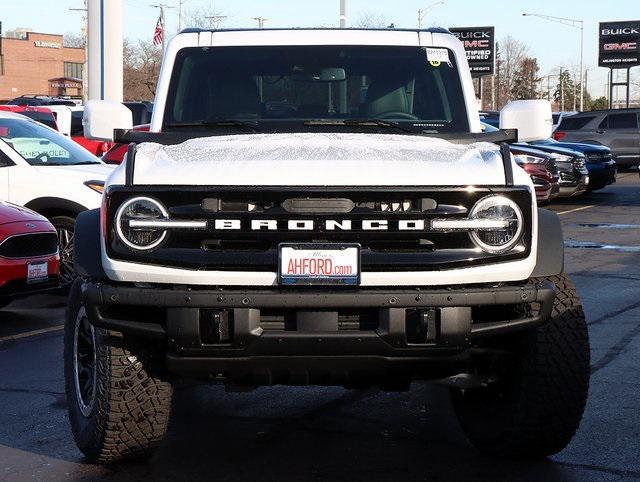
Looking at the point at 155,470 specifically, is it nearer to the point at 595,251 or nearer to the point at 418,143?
the point at 418,143

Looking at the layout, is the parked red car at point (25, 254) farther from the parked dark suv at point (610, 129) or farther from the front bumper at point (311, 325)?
the parked dark suv at point (610, 129)

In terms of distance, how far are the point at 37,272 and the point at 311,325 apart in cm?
563

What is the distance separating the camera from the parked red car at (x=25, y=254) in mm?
9562

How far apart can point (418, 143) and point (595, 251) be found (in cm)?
1028

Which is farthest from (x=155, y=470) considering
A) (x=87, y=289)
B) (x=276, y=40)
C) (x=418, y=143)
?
(x=276, y=40)

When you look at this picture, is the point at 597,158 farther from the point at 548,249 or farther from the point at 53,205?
the point at 548,249

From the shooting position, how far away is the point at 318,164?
15.9 feet

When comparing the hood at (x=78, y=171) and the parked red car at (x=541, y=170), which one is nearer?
the hood at (x=78, y=171)

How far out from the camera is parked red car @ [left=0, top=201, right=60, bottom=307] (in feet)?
31.4

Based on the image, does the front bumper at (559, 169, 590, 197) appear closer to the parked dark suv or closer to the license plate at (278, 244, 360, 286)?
the parked dark suv

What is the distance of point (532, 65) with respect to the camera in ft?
409

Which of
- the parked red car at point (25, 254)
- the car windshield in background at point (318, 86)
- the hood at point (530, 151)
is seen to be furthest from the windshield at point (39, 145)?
the hood at point (530, 151)

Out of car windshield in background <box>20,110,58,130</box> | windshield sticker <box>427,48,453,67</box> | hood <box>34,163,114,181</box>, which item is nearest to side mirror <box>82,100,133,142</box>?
windshield sticker <box>427,48,453,67</box>

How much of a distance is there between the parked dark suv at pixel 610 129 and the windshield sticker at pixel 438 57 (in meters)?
29.1
